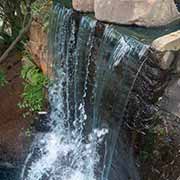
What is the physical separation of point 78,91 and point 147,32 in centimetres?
124

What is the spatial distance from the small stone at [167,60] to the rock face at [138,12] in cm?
77

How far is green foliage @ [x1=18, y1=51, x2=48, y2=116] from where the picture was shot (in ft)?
19.9

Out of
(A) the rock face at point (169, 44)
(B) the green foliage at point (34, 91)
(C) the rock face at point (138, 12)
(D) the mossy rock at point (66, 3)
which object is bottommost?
(B) the green foliage at point (34, 91)

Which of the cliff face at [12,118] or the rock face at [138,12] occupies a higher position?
the rock face at [138,12]

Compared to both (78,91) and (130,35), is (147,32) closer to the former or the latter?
(130,35)

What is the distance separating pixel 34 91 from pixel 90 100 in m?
1.35

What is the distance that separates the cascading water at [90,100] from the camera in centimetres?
421

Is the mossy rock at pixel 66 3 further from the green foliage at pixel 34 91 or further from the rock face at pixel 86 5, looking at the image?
the green foliage at pixel 34 91

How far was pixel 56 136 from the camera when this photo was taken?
576 cm

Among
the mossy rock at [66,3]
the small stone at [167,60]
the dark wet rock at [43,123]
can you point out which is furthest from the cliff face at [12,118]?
the small stone at [167,60]

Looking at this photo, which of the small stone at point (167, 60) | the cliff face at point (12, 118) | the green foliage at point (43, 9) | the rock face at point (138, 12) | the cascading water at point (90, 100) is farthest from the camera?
the green foliage at point (43, 9)

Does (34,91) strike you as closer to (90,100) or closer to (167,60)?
(90,100)

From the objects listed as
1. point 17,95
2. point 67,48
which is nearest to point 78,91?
point 67,48

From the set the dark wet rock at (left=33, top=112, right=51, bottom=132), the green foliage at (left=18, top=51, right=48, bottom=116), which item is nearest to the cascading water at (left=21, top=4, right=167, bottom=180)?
the dark wet rock at (left=33, top=112, right=51, bottom=132)
